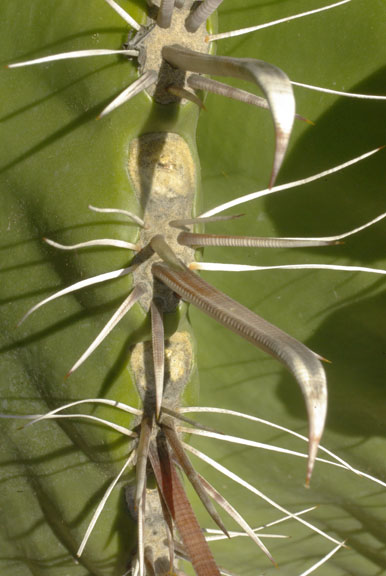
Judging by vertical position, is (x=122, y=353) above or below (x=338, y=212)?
below

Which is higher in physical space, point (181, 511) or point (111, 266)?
point (111, 266)

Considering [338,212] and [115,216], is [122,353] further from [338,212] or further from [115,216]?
[338,212]

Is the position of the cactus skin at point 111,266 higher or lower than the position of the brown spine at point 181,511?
higher

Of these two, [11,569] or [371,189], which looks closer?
[371,189]

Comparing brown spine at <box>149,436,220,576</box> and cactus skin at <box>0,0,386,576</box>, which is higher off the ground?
cactus skin at <box>0,0,386,576</box>

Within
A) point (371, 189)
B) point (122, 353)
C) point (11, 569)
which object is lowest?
point (11, 569)

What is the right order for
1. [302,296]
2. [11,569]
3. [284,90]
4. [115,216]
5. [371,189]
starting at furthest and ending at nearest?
[11,569] → [302,296] → [371,189] → [115,216] → [284,90]

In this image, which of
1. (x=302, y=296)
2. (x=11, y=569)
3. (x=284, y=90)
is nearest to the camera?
(x=284, y=90)

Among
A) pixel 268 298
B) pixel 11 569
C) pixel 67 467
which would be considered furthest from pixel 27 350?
pixel 11 569
